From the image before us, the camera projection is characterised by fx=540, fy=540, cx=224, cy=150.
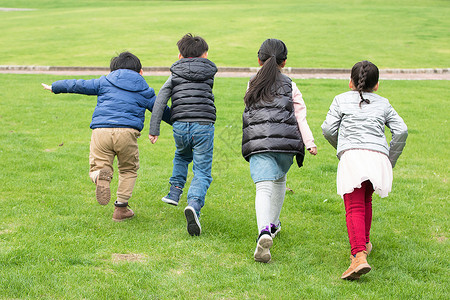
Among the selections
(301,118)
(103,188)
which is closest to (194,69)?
(301,118)

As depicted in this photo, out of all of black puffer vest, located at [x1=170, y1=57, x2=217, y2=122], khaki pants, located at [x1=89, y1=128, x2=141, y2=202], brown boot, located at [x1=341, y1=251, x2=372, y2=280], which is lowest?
brown boot, located at [x1=341, y1=251, x2=372, y2=280]

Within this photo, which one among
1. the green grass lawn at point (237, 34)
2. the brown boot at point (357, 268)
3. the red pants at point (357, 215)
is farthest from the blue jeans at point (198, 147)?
the green grass lawn at point (237, 34)

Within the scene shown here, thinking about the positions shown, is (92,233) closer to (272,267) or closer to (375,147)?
(272,267)

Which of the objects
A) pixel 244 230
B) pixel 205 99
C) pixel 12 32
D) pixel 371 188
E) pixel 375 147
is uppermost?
pixel 12 32

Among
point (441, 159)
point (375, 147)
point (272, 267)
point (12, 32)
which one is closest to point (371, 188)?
point (375, 147)

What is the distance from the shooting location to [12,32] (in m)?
30.2

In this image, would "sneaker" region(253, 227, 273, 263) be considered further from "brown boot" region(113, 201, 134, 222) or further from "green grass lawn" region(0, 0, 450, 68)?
"green grass lawn" region(0, 0, 450, 68)

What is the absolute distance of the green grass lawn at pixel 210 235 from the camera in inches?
158

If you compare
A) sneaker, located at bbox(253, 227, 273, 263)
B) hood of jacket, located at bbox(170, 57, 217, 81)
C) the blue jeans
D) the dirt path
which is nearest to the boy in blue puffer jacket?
the blue jeans

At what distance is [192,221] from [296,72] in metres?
13.5

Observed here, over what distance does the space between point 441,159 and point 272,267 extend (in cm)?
480

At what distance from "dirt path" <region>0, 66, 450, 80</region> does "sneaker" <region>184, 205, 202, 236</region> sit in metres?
12.5

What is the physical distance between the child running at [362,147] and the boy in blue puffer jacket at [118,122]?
6.25 ft

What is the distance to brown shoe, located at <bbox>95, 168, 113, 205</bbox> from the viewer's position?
5.16 meters
